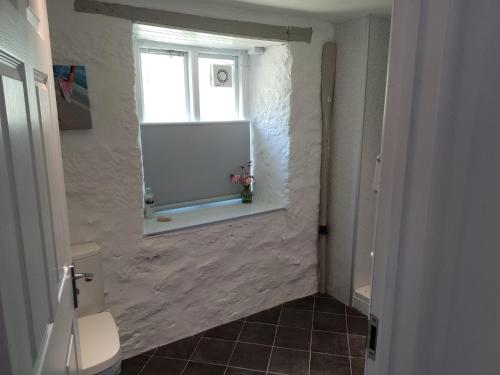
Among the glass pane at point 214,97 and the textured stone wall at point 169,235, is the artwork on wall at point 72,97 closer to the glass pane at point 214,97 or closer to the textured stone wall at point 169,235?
the textured stone wall at point 169,235

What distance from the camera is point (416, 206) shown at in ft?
2.08

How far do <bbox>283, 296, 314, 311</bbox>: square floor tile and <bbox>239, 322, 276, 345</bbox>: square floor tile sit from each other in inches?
11.5

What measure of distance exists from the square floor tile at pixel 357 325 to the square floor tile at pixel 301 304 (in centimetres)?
30

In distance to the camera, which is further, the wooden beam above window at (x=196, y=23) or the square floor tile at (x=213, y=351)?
the square floor tile at (x=213, y=351)

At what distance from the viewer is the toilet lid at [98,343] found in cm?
154

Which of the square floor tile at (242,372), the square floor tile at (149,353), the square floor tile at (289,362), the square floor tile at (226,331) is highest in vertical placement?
the square floor tile at (226,331)

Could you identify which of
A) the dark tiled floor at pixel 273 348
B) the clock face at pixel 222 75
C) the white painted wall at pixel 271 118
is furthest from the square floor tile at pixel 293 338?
the clock face at pixel 222 75

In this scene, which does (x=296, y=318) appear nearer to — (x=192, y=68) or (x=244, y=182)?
(x=244, y=182)

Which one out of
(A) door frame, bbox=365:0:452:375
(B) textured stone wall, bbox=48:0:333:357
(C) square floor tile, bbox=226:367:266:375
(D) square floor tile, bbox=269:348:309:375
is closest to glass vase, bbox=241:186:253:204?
(B) textured stone wall, bbox=48:0:333:357

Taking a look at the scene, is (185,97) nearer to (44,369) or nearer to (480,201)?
(44,369)

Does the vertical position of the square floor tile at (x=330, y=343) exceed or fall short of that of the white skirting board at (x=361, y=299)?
it falls short

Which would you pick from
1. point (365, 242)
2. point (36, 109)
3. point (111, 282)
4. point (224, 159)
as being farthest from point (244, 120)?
point (36, 109)

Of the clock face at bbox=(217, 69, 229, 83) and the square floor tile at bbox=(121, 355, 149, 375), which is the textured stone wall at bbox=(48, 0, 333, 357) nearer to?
the square floor tile at bbox=(121, 355, 149, 375)

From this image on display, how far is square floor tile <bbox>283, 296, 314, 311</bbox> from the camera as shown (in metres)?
2.72
